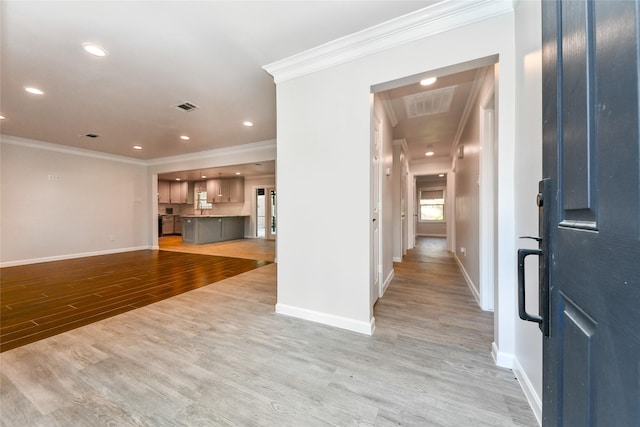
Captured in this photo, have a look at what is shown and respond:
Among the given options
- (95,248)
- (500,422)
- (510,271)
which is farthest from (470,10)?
Answer: (95,248)

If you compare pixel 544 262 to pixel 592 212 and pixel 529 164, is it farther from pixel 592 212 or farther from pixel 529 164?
pixel 529 164

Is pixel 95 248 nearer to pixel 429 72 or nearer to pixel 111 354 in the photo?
pixel 111 354

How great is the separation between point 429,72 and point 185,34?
6.50 ft

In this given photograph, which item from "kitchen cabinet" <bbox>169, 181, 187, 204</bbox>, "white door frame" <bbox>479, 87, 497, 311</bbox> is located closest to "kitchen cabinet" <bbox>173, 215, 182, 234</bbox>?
"kitchen cabinet" <bbox>169, 181, 187, 204</bbox>

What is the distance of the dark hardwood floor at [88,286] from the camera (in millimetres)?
2225

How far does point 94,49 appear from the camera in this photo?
6.79 ft

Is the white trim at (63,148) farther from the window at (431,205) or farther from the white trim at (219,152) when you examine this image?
the window at (431,205)

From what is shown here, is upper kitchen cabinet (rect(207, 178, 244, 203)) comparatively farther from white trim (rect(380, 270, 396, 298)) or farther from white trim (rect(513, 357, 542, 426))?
white trim (rect(513, 357, 542, 426))

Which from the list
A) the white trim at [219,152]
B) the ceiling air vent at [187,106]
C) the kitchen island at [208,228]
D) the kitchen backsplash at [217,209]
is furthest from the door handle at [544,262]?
the kitchen backsplash at [217,209]

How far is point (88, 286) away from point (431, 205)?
1061cm

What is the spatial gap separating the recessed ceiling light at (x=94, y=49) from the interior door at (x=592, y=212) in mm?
3060

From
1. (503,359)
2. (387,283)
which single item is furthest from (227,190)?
(503,359)

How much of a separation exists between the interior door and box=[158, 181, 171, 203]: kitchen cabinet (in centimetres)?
1151

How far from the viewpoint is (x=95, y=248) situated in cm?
566
